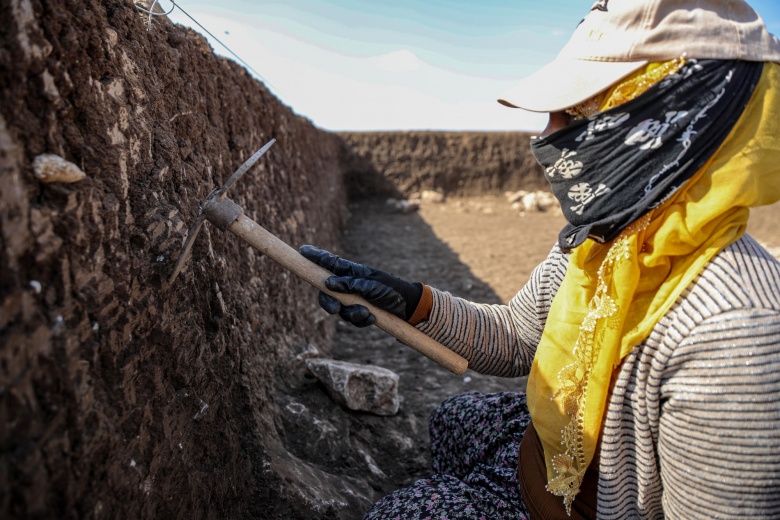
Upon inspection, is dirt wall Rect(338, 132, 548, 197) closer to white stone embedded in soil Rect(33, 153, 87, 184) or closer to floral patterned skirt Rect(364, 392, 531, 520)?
floral patterned skirt Rect(364, 392, 531, 520)

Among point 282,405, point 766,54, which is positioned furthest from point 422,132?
point 766,54

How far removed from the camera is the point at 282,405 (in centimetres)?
234

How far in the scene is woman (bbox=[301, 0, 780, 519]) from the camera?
1.19 m

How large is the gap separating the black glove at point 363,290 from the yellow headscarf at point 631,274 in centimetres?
45

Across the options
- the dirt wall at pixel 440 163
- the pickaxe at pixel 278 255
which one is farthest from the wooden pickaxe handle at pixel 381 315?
the dirt wall at pixel 440 163

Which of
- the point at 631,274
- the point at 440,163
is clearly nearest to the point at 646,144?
the point at 631,274

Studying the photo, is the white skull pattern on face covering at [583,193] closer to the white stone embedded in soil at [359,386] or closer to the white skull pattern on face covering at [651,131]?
the white skull pattern on face covering at [651,131]

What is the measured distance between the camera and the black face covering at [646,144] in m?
1.25

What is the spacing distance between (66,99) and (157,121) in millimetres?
495

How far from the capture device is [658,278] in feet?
4.42

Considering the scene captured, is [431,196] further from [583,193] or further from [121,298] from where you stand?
[121,298]

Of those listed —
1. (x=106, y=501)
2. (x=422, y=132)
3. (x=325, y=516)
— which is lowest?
(x=325, y=516)

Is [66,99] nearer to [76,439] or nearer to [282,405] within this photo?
[76,439]

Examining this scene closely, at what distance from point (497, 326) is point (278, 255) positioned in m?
0.78
